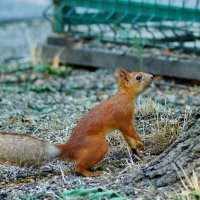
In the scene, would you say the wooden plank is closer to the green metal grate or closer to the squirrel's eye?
the green metal grate

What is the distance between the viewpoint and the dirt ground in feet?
14.6

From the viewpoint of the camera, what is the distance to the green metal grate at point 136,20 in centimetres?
882

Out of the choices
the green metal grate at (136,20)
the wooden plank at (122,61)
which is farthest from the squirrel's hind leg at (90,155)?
the green metal grate at (136,20)

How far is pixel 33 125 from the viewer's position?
245 inches

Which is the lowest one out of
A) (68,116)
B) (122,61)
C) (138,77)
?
(122,61)

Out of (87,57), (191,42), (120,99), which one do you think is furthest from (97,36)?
(120,99)

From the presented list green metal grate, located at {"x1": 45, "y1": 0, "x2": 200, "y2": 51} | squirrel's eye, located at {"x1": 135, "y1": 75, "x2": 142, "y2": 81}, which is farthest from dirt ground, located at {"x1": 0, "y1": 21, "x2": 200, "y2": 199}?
green metal grate, located at {"x1": 45, "y1": 0, "x2": 200, "y2": 51}

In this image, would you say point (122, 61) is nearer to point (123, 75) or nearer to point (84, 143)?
point (123, 75)

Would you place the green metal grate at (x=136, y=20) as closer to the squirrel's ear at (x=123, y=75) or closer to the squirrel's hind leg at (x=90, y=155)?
the squirrel's ear at (x=123, y=75)

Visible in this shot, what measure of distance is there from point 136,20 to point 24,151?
4.72 metres

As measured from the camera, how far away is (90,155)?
470cm

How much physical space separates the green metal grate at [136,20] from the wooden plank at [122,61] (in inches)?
11.5

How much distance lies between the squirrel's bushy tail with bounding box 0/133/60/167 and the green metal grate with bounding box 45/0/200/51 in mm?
4155

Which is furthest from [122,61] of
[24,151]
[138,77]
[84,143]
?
[24,151]
